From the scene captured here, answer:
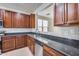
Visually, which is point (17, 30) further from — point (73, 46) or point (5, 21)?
point (73, 46)

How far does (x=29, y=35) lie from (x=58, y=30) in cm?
40

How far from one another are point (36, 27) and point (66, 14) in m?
0.44

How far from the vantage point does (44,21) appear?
144cm

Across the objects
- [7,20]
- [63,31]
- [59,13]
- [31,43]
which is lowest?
[31,43]

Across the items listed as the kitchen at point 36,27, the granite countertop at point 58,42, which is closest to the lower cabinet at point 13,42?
the kitchen at point 36,27

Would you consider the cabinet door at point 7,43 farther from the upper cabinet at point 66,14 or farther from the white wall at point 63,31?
the upper cabinet at point 66,14

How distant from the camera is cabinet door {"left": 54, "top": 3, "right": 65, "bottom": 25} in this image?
1440mm

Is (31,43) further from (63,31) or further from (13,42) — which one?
(63,31)

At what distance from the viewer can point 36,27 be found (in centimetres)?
147

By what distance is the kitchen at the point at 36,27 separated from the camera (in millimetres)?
1387

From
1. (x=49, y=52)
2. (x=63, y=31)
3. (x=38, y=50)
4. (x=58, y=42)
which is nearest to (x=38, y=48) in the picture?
(x=38, y=50)

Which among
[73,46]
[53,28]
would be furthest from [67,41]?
[53,28]

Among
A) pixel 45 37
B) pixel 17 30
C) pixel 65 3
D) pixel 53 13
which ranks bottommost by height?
pixel 45 37

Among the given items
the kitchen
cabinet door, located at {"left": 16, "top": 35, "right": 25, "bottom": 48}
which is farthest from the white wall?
cabinet door, located at {"left": 16, "top": 35, "right": 25, "bottom": 48}
